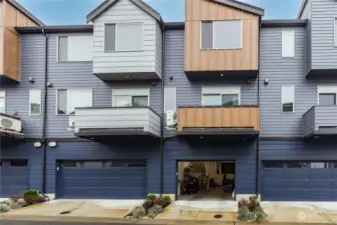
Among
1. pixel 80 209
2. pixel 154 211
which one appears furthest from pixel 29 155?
pixel 154 211

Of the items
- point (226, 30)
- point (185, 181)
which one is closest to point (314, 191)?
point (185, 181)

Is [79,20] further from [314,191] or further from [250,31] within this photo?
[314,191]

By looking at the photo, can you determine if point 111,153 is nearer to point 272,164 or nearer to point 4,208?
point 4,208

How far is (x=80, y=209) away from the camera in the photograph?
15.9 metres

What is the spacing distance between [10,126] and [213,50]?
923 centimetres

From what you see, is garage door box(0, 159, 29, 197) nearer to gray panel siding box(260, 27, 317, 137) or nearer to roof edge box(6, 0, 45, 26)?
roof edge box(6, 0, 45, 26)

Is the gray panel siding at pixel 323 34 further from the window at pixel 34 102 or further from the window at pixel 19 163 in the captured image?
the window at pixel 19 163

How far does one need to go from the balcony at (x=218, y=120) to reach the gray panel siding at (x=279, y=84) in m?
1.53

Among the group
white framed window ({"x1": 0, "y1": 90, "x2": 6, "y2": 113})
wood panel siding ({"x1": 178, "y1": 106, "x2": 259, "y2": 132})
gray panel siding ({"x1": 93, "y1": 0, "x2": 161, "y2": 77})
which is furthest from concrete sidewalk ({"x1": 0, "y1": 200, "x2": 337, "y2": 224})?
gray panel siding ({"x1": 93, "y1": 0, "x2": 161, "y2": 77})

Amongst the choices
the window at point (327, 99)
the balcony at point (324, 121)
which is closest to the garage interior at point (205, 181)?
the balcony at point (324, 121)

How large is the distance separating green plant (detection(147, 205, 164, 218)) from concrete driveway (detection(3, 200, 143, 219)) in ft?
3.19

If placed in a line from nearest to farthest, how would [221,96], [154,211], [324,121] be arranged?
[154,211]
[324,121]
[221,96]

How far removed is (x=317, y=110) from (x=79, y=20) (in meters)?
11.4

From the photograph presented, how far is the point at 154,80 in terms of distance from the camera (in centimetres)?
1848
